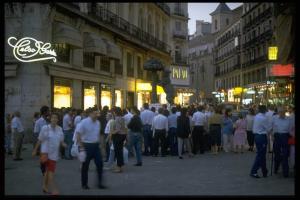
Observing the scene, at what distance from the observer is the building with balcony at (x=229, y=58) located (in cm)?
7500

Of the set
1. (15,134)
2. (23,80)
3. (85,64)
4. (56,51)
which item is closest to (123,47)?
(85,64)

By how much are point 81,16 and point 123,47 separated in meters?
8.26

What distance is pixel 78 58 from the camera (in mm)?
26453

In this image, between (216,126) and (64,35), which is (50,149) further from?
(64,35)

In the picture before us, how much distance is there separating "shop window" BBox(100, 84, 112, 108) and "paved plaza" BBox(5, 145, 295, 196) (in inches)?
566

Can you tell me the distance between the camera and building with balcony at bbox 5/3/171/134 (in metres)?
22.2

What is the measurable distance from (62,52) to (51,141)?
15.2m

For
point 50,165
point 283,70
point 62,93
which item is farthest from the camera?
point 62,93

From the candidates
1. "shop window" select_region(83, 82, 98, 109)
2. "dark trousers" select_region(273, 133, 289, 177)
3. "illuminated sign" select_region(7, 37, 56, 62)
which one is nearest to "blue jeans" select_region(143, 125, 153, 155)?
"illuminated sign" select_region(7, 37, 56, 62)

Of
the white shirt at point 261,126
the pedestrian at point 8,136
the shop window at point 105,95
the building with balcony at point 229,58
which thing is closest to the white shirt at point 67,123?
the pedestrian at point 8,136

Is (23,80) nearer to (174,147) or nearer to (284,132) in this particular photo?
(174,147)

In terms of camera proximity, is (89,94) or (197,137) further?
(89,94)

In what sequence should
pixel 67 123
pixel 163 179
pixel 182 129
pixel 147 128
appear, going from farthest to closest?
pixel 147 128
pixel 182 129
pixel 67 123
pixel 163 179

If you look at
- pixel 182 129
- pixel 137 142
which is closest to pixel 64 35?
pixel 182 129
